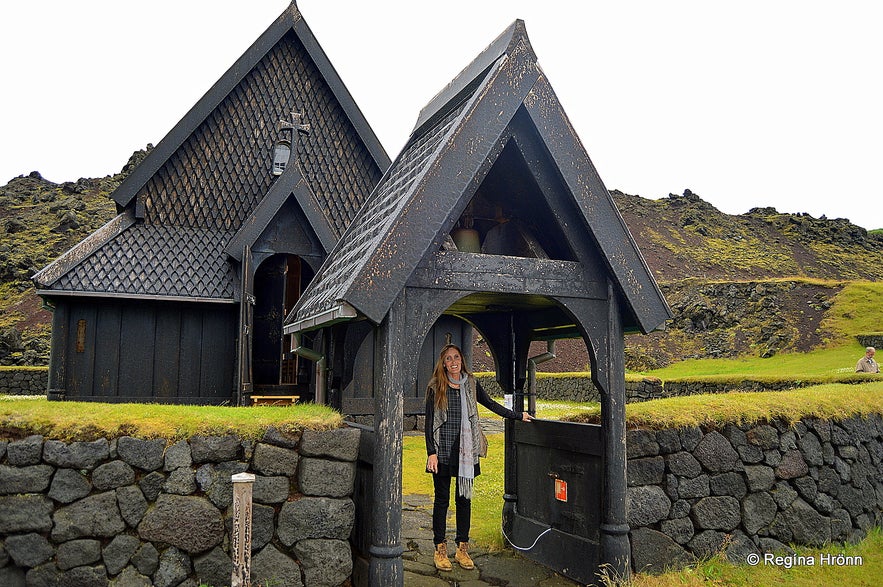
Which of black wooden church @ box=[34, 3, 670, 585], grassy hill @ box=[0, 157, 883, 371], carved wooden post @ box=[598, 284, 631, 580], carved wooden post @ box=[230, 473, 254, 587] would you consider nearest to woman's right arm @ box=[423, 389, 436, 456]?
black wooden church @ box=[34, 3, 670, 585]

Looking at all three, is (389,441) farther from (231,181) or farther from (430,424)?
(231,181)

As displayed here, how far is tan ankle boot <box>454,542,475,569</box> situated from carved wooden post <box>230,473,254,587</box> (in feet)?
8.55

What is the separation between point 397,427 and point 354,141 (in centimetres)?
1036

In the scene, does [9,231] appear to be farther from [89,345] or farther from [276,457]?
[276,457]

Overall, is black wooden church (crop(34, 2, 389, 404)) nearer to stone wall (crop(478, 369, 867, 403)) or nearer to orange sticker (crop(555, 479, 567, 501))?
orange sticker (crop(555, 479, 567, 501))

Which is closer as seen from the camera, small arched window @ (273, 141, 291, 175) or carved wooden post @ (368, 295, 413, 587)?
carved wooden post @ (368, 295, 413, 587)

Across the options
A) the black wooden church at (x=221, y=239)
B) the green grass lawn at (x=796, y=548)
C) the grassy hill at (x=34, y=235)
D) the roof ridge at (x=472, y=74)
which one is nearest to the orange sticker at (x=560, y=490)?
the green grass lawn at (x=796, y=548)

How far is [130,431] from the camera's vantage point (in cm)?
482

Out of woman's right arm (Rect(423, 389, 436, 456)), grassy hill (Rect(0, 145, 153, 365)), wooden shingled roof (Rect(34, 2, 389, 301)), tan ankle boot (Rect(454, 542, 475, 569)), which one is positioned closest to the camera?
woman's right arm (Rect(423, 389, 436, 456))

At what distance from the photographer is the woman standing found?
19.8ft

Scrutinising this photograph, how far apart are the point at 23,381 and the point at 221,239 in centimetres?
1777

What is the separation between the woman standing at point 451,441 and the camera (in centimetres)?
605

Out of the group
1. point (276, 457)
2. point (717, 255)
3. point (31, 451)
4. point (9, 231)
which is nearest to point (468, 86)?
point (276, 457)

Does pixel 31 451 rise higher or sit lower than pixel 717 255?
lower
